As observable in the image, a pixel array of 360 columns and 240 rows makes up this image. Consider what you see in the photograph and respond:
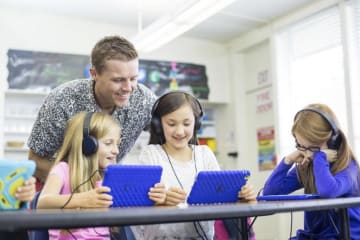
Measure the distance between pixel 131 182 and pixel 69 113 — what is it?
0.73 m

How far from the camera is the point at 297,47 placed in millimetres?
4195

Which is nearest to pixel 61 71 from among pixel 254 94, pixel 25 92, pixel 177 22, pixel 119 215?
pixel 25 92

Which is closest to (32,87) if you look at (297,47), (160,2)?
(160,2)

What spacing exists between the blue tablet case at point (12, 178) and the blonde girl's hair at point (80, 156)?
43cm

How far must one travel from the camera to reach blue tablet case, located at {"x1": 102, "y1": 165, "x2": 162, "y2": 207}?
0.98 meters

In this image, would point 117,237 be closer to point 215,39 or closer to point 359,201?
point 359,201

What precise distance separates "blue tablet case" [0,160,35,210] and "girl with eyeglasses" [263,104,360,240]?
3.36 ft

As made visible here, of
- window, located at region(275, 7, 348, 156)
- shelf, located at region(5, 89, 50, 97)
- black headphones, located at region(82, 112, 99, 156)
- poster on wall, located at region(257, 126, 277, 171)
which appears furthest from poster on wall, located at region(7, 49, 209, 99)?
black headphones, located at region(82, 112, 99, 156)

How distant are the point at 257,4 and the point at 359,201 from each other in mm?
2927

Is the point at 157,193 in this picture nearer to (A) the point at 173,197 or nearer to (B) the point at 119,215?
(A) the point at 173,197

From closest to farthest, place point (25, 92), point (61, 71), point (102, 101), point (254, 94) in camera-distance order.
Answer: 1. point (102, 101)
2. point (25, 92)
3. point (61, 71)
4. point (254, 94)

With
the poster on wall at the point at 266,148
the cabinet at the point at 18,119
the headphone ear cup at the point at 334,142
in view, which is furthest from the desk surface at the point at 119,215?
the poster on wall at the point at 266,148

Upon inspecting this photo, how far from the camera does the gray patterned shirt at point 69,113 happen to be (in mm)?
1658

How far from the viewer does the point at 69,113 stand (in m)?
1.66
